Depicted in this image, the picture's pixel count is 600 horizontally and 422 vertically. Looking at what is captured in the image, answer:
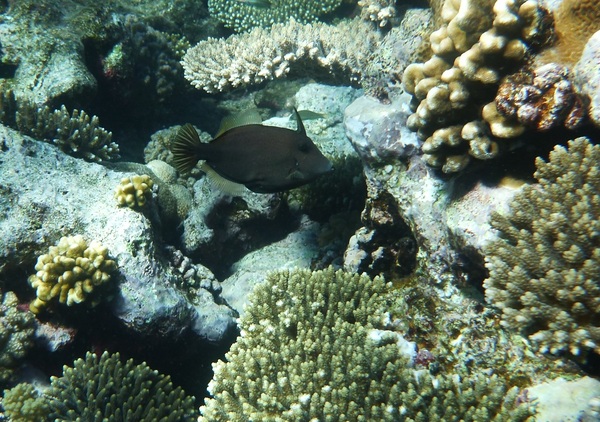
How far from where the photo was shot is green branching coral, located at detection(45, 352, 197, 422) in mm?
3744

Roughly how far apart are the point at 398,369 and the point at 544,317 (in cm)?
103

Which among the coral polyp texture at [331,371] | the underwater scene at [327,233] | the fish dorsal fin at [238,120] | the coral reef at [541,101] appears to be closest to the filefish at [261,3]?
the underwater scene at [327,233]

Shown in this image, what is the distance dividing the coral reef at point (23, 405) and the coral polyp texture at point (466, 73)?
13.9 feet

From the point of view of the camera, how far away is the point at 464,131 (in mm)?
2932

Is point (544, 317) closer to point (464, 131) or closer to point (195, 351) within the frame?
point (464, 131)

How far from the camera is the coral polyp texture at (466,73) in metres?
2.67

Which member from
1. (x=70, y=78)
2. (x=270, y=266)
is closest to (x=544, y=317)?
(x=270, y=266)

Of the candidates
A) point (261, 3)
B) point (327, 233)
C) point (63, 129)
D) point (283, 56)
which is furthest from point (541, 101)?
point (261, 3)

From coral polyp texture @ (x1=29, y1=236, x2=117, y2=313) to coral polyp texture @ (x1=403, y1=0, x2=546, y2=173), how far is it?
11.2ft

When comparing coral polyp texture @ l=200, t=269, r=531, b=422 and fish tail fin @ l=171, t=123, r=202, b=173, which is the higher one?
fish tail fin @ l=171, t=123, r=202, b=173

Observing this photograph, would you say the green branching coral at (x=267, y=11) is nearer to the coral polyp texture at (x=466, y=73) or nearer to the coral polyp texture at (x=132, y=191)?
the coral polyp texture at (x=132, y=191)

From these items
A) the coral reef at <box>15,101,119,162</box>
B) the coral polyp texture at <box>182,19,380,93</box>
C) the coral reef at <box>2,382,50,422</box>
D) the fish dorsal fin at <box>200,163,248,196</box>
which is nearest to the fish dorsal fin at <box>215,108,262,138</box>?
the fish dorsal fin at <box>200,163,248,196</box>

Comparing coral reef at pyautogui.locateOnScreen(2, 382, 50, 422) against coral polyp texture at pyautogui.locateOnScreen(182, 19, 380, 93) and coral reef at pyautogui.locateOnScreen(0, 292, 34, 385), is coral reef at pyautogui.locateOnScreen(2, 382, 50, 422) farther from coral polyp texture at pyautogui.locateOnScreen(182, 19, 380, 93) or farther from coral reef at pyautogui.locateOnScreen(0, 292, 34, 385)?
coral polyp texture at pyautogui.locateOnScreen(182, 19, 380, 93)

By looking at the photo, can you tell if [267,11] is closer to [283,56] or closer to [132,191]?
[283,56]
